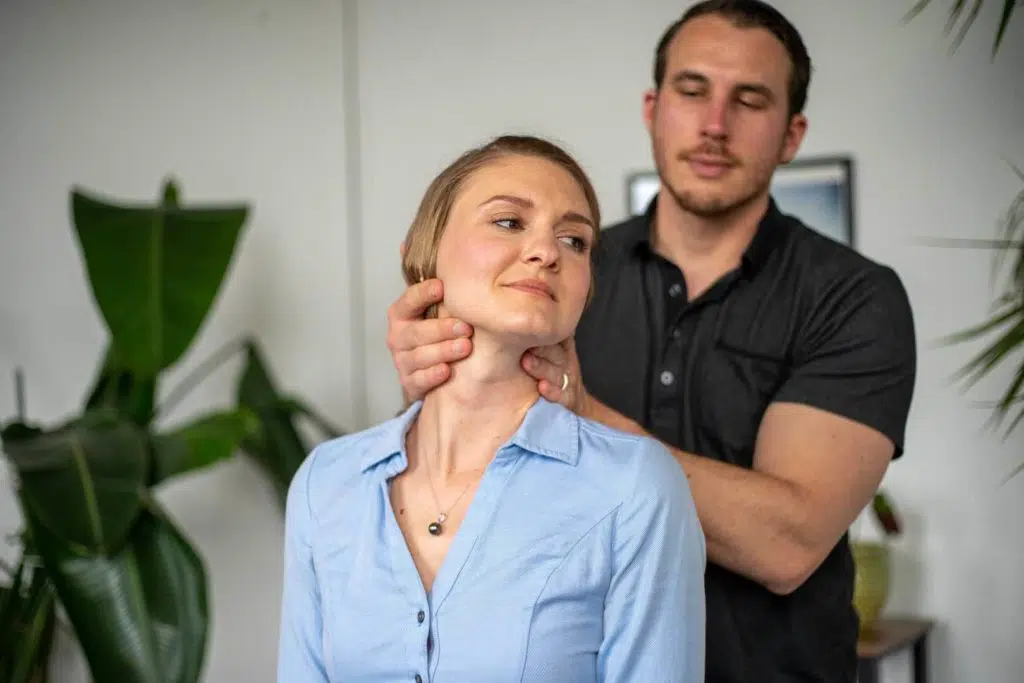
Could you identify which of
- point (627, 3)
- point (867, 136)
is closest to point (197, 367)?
point (627, 3)

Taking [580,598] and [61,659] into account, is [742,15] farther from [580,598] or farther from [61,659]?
[61,659]

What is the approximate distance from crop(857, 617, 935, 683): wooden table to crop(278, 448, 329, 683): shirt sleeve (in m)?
1.75

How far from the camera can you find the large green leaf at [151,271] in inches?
118

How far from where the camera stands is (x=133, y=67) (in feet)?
13.1

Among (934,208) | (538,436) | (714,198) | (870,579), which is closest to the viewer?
(538,436)

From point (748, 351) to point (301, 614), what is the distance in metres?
0.82

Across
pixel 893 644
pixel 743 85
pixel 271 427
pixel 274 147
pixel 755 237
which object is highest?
pixel 743 85

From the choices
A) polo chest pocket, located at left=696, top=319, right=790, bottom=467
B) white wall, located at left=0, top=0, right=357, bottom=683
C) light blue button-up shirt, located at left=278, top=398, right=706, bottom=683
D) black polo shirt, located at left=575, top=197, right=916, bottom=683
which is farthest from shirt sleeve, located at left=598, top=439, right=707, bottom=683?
white wall, located at left=0, top=0, right=357, bottom=683

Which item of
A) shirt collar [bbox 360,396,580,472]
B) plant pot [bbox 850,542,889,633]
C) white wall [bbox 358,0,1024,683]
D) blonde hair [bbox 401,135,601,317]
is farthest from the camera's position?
white wall [bbox 358,0,1024,683]

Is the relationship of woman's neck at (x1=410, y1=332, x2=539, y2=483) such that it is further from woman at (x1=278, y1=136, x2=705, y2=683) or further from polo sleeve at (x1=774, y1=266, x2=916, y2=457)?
polo sleeve at (x1=774, y1=266, x2=916, y2=457)

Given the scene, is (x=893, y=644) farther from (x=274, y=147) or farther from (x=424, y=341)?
(x=274, y=147)

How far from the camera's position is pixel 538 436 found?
142cm

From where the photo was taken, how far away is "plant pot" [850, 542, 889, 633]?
310cm

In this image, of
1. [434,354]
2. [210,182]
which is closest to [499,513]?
[434,354]
